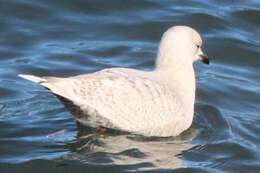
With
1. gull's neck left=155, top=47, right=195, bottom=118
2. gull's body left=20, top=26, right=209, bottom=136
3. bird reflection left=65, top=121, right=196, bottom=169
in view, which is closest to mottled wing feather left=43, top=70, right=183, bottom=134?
gull's body left=20, top=26, right=209, bottom=136

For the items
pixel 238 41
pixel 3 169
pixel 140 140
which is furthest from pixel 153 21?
pixel 3 169

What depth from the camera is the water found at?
29.4ft

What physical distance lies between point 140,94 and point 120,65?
9.54ft

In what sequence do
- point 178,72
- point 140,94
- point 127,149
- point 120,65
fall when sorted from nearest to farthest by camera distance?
1. point 140,94
2. point 127,149
3. point 178,72
4. point 120,65

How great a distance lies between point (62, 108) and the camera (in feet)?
33.8

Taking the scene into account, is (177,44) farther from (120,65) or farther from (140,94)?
(120,65)

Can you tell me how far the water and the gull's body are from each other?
21 cm

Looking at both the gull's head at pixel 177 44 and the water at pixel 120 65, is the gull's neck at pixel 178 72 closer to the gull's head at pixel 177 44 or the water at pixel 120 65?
the gull's head at pixel 177 44

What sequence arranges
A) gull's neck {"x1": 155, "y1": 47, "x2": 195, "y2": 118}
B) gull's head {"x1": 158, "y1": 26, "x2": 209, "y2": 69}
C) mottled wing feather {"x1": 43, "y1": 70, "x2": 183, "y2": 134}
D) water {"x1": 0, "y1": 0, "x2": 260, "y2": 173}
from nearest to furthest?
mottled wing feather {"x1": 43, "y1": 70, "x2": 183, "y2": 134} < water {"x1": 0, "y1": 0, "x2": 260, "y2": 173} < gull's neck {"x1": 155, "y1": 47, "x2": 195, "y2": 118} < gull's head {"x1": 158, "y1": 26, "x2": 209, "y2": 69}

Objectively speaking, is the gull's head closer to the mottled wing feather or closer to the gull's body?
the gull's body

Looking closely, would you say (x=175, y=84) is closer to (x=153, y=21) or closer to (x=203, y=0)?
(x=153, y=21)

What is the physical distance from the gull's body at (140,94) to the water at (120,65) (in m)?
0.21

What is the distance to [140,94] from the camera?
8953 millimetres

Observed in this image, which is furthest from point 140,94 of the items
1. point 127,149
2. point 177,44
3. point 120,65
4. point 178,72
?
point 120,65
